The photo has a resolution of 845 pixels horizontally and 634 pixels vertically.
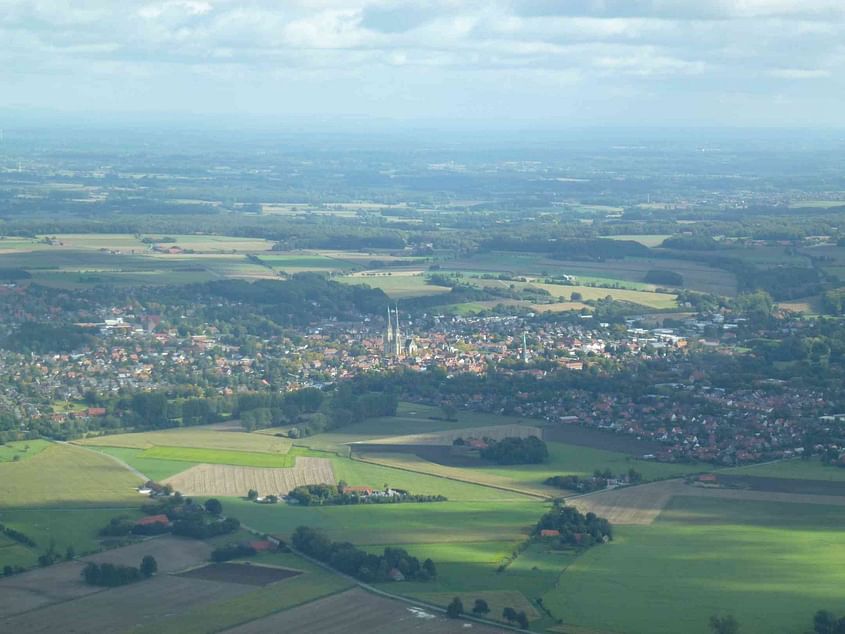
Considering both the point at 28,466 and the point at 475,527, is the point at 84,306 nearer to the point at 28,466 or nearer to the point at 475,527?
the point at 28,466

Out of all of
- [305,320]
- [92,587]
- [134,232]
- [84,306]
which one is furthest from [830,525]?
[134,232]

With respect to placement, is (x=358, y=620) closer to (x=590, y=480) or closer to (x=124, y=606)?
(x=124, y=606)

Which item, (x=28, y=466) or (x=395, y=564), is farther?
(x=28, y=466)

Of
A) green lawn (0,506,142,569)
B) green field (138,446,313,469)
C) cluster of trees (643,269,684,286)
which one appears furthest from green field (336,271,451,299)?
green lawn (0,506,142,569)

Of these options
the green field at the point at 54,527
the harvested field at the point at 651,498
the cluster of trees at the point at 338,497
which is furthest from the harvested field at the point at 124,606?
the harvested field at the point at 651,498

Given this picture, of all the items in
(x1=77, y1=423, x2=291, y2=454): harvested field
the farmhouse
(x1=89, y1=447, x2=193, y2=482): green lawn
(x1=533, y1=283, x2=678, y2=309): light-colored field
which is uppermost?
the farmhouse

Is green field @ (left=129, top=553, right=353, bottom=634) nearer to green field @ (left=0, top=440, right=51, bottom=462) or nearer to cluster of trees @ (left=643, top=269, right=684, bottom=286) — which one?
green field @ (left=0, top=440, right=51, bottom=462)
